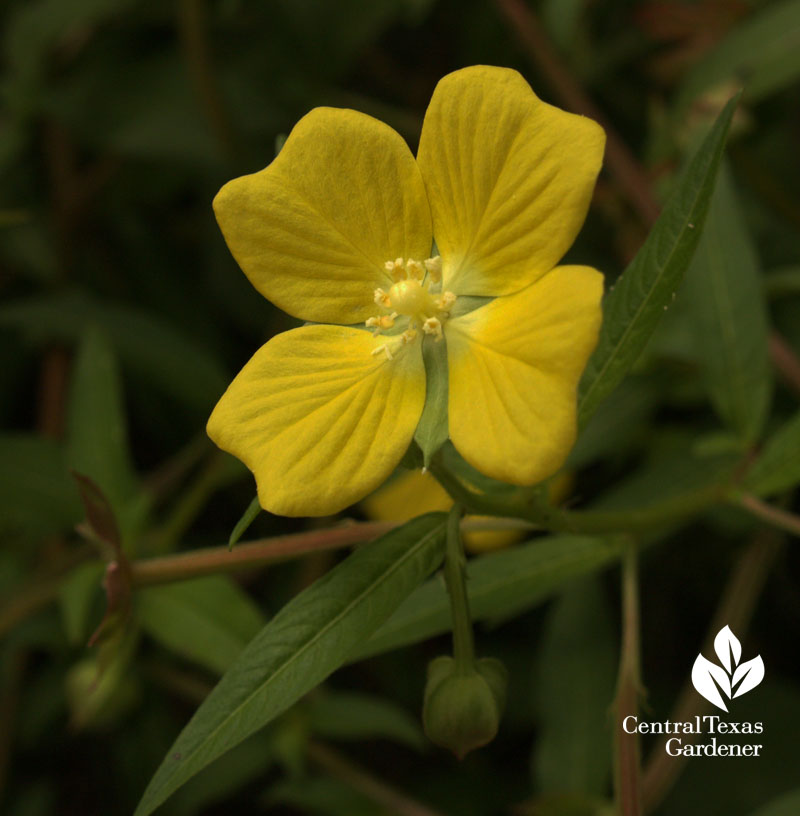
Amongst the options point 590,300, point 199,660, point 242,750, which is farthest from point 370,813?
point 590,300

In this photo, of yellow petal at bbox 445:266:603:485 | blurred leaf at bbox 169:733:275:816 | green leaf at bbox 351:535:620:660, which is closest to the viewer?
yellow petal at bbox 445:266:603:485

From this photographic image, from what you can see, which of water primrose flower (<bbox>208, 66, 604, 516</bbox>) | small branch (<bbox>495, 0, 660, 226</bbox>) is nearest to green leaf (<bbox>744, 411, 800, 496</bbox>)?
water primrose flower (<bbox>208, 66, 604, 516</bbox>)

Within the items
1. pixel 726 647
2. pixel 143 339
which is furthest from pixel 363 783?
pixel 143 339

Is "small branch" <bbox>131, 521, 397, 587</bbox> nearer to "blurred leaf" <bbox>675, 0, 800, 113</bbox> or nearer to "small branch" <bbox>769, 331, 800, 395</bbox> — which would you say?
"small branch" <bbox>769, 331, 800, 395</bbox>

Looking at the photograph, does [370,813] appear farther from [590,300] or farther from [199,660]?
[590,300]

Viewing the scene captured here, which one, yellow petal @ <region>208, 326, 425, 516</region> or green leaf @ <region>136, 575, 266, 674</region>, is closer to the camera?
yellow petal @ <region>208, 326, 425, 516</region>

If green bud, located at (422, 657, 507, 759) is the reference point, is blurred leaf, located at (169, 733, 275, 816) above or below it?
below
